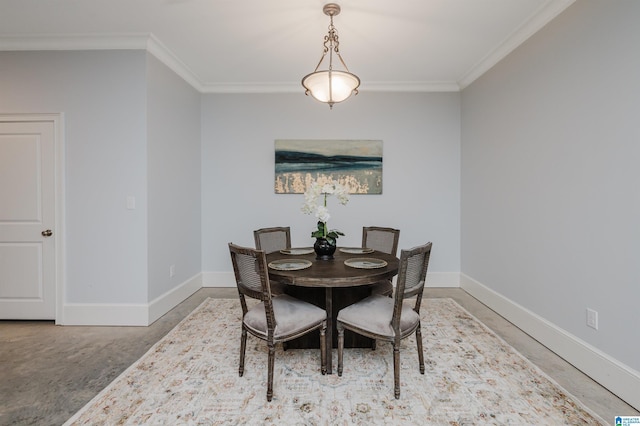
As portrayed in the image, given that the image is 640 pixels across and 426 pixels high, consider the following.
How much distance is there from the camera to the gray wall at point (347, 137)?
429 centimetres

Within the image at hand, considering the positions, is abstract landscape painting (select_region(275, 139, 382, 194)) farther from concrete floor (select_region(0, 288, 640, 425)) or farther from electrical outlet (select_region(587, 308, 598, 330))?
electrical outlet (select_region(587, 308, 598, 330))

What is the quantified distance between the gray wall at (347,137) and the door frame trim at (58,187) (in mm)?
1593

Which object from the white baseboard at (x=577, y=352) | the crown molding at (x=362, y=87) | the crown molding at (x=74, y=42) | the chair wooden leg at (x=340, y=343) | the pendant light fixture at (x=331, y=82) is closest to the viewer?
the white baseboard at (x=577, y=352)

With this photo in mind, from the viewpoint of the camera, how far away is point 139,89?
120 inches

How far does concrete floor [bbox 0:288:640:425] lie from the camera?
1832 mm

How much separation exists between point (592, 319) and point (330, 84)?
254 centimetres

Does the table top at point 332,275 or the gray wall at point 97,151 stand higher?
the gray wall at point 97,151

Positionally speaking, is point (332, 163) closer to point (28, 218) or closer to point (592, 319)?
point (592, 319)

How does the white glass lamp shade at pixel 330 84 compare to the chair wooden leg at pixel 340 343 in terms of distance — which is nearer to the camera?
the chair wooden leg at pixel 340 343

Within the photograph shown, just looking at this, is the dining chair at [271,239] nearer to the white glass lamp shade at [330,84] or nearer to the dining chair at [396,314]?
the dining chair at [396,314]

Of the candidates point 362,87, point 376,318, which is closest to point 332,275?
point 376,318

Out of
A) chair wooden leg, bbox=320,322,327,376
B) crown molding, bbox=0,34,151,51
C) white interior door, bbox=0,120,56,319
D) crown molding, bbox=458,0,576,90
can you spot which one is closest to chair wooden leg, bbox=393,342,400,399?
chair wooden leg, bbox=320,322,327,376

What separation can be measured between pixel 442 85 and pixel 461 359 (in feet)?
11.3

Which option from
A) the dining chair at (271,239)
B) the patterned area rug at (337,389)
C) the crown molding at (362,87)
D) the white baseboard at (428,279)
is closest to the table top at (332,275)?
the patterned area rug at (337,389)
